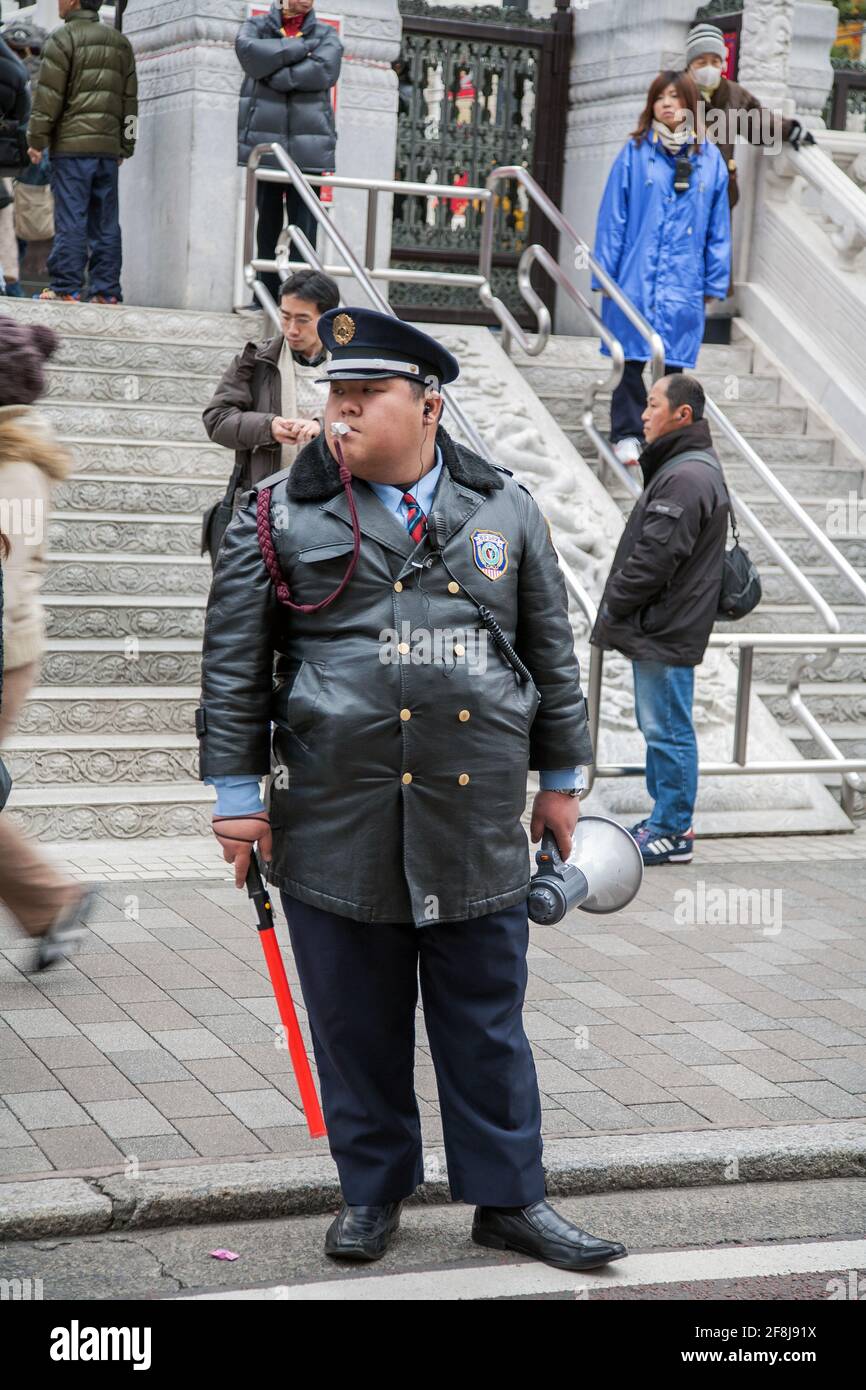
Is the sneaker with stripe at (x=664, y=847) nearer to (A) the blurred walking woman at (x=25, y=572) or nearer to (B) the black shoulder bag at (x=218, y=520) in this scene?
(B) the black shoulder bag at (x=218, y=520)

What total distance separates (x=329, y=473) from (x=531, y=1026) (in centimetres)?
230

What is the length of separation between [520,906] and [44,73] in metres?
8.75

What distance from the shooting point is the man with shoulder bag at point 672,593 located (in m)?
7.84

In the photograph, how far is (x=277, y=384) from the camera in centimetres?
732

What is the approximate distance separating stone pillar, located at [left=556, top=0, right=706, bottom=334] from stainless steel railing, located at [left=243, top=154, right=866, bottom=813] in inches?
78.6

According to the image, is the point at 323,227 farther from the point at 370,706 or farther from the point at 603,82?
the point at 370,706

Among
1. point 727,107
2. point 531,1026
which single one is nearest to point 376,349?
point 531,1026

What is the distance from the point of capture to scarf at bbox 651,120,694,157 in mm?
10695

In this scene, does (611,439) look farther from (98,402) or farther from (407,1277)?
(407,1277)

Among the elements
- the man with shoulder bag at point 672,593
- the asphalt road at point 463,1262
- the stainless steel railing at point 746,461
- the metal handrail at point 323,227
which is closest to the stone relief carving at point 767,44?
the stainless steel railing at point 746,461

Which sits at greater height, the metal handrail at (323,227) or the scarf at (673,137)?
the scarf at (673,137)

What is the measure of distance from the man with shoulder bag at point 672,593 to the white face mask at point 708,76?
4.56 metres

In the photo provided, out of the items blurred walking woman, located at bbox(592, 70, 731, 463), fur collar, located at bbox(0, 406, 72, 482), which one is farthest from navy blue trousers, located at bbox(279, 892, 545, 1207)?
blurred walking woman, located at bbox(592, 70, 731, 463)
